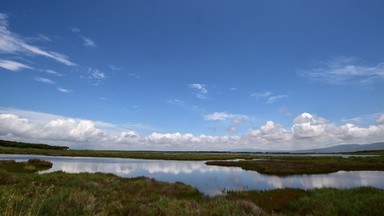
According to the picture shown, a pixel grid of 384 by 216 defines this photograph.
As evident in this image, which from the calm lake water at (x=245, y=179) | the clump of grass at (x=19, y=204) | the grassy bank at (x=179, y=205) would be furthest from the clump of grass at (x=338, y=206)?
the clump of grass at (x=19, y=204)

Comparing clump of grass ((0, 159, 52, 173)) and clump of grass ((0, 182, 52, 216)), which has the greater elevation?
clump of grass ((0, 182, 52, 216))

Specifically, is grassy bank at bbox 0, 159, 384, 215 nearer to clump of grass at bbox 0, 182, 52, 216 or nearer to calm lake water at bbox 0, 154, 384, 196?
clump of grass at bbox 0, 182, 52, 216

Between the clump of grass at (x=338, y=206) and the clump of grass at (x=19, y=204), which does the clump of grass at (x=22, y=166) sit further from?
the clump of grass at (x=338, y=206)

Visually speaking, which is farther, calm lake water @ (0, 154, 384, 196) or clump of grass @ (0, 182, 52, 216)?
calm lake water @ (0, 154, 384, 196)

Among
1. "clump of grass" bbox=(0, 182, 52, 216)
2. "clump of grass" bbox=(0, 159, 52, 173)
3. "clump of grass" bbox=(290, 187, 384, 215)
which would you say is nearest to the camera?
"clump of grass" bbox=(0, 182, 52, 216)

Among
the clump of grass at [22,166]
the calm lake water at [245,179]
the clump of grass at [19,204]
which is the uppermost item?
the clump of grass at [19,204]

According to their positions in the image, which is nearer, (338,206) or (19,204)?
(19,204)

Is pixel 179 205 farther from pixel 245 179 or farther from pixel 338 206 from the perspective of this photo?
pixel 245 179

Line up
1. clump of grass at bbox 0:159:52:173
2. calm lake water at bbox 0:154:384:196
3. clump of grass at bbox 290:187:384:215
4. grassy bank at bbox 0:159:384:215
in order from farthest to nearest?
clump of grass at bbox 0:159:52:173 → calm lake water at bbox 0:154:384:196 → clump of grass at bbox 290:187:384:215 → grassy bank at bbox 0:159:384:215

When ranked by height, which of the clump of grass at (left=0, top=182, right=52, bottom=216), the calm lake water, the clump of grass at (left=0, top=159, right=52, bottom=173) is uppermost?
the clump of grass at (left=0, top=182, right=52, bottom=216)

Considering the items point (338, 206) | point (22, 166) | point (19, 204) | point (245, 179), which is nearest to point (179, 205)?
point (19, 204)

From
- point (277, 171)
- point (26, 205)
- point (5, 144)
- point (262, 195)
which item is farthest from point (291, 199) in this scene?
point (5, 144)

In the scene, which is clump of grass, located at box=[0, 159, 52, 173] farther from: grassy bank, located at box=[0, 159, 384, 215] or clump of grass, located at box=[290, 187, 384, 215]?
clump of grass, located at box=[290, 187, 384, 215]

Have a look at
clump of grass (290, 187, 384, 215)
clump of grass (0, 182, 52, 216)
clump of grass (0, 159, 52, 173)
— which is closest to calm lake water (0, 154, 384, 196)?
clump of grass (0, 159, 52, 173)
